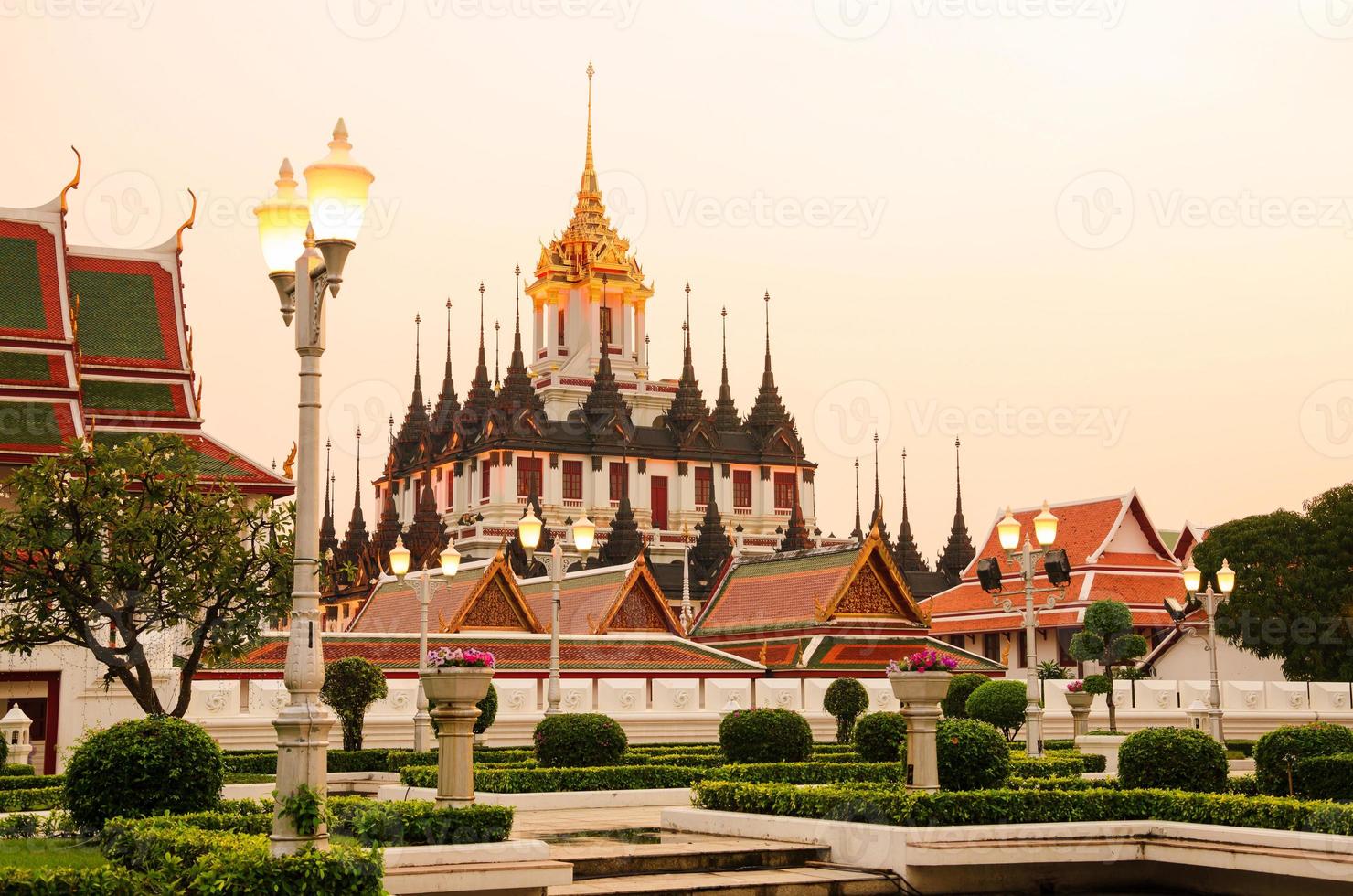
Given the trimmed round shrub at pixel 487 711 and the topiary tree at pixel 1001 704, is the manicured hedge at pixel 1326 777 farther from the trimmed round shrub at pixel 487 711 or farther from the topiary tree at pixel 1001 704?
the trimmed round shrub at pixel 487 711

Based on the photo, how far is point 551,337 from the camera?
349ft

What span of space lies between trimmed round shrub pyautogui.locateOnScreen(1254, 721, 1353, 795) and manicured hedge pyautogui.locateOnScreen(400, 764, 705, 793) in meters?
7.71

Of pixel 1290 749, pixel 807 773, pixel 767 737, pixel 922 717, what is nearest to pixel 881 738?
pixel 767 737

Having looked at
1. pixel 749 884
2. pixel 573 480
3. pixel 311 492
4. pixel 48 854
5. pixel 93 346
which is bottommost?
pixel 749 884

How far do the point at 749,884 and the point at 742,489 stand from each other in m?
87.3

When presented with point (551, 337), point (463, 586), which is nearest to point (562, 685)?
point (463, 586)

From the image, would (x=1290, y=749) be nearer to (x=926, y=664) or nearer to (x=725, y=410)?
(x=926, y=664)

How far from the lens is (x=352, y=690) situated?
28.1 m

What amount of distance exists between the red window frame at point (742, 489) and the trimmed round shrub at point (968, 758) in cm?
8302

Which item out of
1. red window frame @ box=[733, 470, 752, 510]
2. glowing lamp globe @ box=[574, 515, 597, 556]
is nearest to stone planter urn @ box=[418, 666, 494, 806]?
glowing lamp globe @ box=[574, 515, 597, 556]

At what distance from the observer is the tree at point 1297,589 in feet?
168

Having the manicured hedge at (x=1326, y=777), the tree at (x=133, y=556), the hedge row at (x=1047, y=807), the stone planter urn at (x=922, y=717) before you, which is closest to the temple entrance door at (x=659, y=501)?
the tree at (x=133, y=556)

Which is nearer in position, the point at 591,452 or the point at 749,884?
the point at 749,884

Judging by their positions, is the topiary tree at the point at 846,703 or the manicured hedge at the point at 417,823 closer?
the manicured hedge at the point at 417,823
